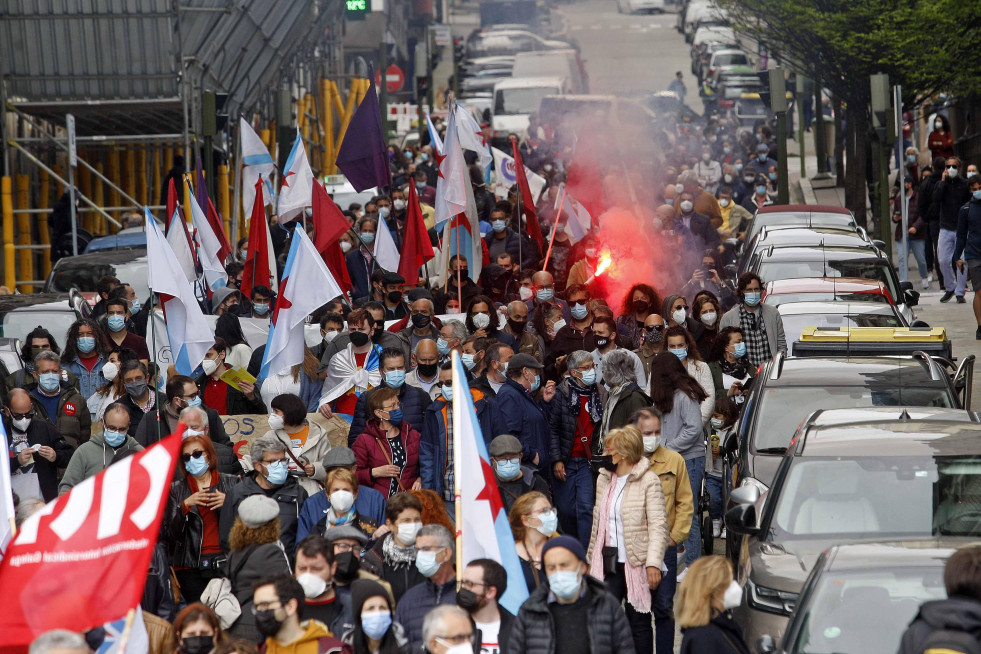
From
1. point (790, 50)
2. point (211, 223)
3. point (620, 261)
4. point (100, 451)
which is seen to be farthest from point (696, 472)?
point (790, 50)

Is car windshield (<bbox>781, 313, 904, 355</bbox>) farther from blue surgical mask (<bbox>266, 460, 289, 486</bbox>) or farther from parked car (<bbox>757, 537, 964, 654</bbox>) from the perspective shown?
parked car (<bbox>757, 537, 964, 654</bbox>)

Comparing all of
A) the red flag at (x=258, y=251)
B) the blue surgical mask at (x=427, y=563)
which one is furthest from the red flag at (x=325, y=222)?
the blue surgical mask at (x=427, y=563)

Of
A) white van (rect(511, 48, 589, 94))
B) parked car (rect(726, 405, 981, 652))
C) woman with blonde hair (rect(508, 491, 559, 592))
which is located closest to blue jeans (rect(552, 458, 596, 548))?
parked car (rect(726, 405, 981, 652))

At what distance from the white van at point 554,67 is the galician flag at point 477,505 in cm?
3852

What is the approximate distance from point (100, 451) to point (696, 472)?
13.3 feet

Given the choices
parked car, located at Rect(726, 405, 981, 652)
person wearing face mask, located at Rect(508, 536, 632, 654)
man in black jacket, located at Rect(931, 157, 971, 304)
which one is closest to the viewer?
person wearing face mask, located at Rect(508, 536, 632, 654)

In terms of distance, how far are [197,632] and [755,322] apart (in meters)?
7.98

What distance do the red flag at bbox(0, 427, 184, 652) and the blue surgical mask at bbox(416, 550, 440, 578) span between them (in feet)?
6.28

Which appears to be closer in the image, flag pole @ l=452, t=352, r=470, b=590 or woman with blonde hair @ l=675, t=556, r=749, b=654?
woman with blonde hair @ l=675, t=556, r=749, b=654

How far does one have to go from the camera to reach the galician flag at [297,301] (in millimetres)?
12922

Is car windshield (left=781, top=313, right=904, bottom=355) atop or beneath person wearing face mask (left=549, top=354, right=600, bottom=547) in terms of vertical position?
atop

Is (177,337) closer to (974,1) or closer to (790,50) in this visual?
(974,1)

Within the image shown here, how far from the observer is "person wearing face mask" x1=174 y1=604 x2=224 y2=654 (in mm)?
7527

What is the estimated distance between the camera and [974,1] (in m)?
25.5
